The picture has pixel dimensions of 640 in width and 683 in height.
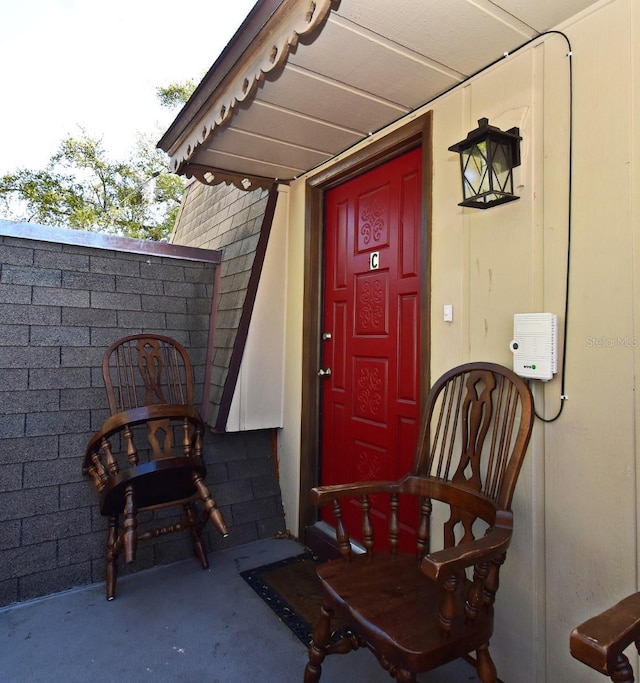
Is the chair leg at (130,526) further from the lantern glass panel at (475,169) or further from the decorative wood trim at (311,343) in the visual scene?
the lantern glass panel at (475,169)

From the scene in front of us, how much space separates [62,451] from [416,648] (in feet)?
6.86

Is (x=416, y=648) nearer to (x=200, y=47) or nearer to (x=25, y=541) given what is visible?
(x=25, y=541)

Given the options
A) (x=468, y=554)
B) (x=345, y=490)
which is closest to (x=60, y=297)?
(x=345, y=490)

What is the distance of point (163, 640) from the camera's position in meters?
1.84

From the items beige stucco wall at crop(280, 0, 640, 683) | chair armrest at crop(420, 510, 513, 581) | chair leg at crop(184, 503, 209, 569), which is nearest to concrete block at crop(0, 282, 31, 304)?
chair leg at crop(184, 503, 209, 569)

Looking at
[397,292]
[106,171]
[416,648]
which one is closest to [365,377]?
[397,292]

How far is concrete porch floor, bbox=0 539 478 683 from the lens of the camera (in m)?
1.65

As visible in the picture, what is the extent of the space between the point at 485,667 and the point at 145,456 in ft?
6.73

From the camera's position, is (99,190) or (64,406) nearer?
(64,406)

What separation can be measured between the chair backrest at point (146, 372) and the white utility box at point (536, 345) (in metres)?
1.68

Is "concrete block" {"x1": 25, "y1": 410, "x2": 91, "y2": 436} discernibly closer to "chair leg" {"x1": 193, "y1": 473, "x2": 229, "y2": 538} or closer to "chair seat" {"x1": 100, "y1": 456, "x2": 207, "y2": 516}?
"chair seat" {"x1": 100, "y1": 456, "x2": 207, "y2": 516}

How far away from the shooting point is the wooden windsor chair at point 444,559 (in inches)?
43.8

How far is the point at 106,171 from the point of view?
31.0 ft

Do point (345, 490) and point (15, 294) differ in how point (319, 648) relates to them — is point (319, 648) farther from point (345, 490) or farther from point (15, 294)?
point (15, 294)
